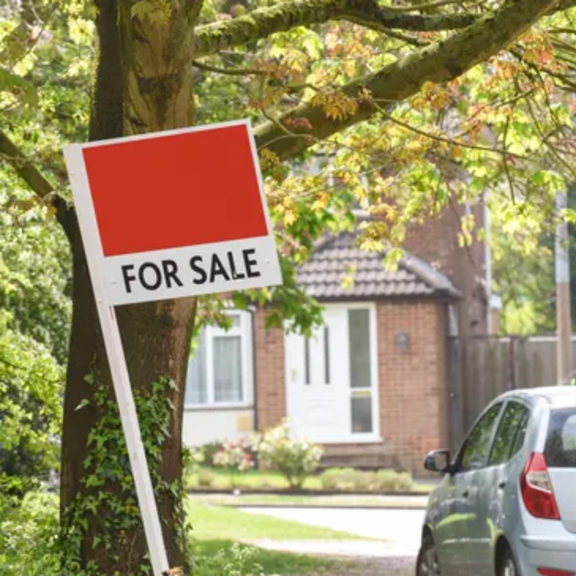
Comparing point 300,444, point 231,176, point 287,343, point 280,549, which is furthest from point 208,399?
point 231,176

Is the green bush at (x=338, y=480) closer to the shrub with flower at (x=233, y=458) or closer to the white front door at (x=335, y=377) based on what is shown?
the shrub with flower at (x=233, y=458)

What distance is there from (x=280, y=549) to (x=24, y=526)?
31.6 feet

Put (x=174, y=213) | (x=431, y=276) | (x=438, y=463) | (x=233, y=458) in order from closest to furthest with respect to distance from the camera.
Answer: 1. (x=174, y=213)
2. (x=438, y=463)
3. (x=233, y=458)
4. (x=431, y=276)

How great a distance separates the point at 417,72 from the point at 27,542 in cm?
366

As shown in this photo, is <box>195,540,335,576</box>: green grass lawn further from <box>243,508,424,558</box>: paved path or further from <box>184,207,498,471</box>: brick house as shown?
<box>184,207,498,471</box>: brick house

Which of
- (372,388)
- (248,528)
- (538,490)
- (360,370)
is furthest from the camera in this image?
(360,370)

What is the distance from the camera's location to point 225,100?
18.4m

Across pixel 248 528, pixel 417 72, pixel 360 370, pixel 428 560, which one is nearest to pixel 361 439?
pixel 360 370

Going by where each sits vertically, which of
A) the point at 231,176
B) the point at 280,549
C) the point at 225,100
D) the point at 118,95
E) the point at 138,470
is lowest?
the point at 280,549

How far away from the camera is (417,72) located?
1104 cm

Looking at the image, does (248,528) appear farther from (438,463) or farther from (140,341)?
(140,341)

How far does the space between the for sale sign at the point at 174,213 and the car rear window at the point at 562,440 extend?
4272mm

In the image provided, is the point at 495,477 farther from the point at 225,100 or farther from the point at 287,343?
the point at 287,343

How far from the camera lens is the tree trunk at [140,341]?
994cm
